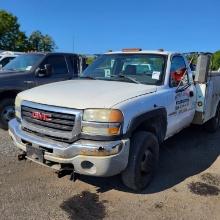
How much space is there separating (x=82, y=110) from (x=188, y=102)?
2532mm

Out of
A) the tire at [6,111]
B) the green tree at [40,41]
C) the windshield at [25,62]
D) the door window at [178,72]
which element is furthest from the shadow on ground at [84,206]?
the green tree at [40,41]

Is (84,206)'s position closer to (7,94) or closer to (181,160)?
(181,160)

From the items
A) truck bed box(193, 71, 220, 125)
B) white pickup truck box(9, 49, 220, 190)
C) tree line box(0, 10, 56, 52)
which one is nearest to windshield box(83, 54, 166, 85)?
white pickup truck box(9, 49, 220, 190)

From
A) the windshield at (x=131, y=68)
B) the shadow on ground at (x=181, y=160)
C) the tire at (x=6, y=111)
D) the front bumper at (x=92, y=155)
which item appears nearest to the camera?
the front bumper at (x=92, y=155)

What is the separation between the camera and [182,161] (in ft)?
20.1

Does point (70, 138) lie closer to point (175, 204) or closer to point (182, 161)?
point (175, 204)

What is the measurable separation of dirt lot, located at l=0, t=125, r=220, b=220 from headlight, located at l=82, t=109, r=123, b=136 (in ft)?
3.09

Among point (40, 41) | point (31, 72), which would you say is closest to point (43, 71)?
point (31, 72)

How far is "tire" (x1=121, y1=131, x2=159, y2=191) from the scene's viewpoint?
4426mm

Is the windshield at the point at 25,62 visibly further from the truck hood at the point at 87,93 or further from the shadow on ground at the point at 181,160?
the shadow on ground at the point at 181,160

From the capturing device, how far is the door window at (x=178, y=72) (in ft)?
18.5

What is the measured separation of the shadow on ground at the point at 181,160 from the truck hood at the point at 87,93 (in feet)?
4.25

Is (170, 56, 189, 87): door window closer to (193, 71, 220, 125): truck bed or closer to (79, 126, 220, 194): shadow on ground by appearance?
(193, 71, 220, 125): truck bed

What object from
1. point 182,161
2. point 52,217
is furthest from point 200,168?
point 52,217
